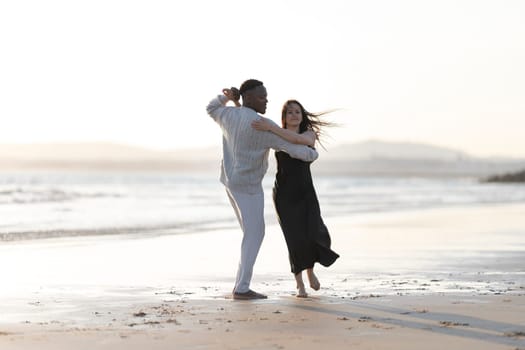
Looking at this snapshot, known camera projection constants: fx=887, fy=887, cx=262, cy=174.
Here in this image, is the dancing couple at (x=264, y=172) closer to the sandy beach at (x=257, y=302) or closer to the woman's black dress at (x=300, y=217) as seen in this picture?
the woman's black dress at (x=300, y=217)

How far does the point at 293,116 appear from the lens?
7.98 m

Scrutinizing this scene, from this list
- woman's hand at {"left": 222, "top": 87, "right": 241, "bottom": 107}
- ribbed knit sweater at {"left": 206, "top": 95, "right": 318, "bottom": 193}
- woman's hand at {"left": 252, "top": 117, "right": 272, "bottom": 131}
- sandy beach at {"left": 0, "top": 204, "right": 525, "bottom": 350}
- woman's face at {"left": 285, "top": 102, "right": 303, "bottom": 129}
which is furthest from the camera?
woman's face at {"left": 285, "top": 102, "right": 303, "bottom": 129}

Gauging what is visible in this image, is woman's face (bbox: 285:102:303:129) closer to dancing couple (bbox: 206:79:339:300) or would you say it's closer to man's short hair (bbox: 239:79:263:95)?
dancing couple (bbox: 206:79:339:300)

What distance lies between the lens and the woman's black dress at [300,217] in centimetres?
801

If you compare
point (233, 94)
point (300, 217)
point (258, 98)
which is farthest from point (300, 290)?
point (233, 94)

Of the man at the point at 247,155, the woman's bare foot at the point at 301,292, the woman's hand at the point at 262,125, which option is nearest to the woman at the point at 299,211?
the woman's bare foot at the point at 301,292

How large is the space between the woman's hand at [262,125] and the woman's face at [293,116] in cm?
44

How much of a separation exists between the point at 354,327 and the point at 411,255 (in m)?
5.68

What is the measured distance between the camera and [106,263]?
10.5 meters

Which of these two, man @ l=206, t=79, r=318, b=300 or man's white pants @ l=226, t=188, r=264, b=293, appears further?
man's white pants @ l=226, t=188, r=264, b=293

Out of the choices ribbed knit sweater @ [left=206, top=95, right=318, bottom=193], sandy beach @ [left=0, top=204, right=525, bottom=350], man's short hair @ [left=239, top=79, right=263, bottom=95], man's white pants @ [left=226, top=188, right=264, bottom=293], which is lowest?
sandy beach @ [left=0, top=204, right=525, bottom=350]

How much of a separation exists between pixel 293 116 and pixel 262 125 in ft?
1.66

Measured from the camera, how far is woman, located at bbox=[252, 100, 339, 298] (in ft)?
26.2

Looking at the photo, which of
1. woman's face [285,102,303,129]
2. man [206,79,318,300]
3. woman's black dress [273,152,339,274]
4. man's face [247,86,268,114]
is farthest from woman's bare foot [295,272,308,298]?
man's face [247,86,268,114]
